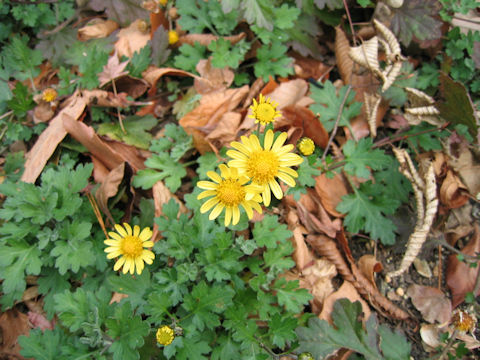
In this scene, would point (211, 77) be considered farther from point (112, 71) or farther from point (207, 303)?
point (207, 303)

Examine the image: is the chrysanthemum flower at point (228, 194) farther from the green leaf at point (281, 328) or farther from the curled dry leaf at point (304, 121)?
the curled dry leaf at point (304, 121)

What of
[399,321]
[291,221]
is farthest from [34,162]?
[399,321]

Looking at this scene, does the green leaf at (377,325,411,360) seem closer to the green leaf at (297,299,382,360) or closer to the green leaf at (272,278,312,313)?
the green leaf at (297,299,382,360)

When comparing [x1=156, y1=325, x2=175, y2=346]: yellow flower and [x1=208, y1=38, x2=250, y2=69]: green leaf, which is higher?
[x1=208, y1=38, x2=250, y2=69]: green leaf

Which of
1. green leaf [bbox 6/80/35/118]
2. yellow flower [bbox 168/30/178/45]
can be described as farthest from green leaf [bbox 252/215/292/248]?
green leaf [bbox 6/80/35/118]

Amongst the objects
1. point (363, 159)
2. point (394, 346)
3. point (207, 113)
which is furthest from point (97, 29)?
point (394, 346)

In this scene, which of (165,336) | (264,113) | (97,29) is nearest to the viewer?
(165,336)
